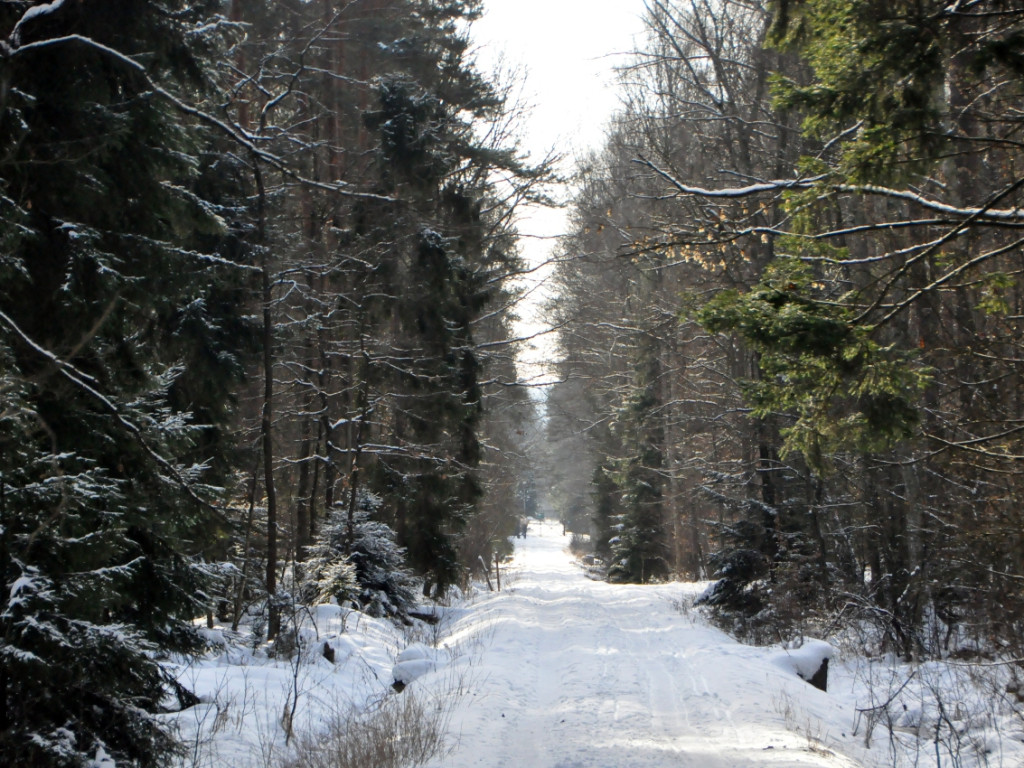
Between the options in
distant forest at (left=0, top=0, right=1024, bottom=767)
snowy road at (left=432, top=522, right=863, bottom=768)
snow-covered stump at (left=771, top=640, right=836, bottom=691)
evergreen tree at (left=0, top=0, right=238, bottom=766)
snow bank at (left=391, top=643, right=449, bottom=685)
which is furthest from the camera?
snow-covered stump at (left=771, top=640, right=836, bottom=691)

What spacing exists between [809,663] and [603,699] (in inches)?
119

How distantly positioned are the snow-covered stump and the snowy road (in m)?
0.24

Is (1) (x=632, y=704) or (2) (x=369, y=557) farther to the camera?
(2) (x=369, y=557)

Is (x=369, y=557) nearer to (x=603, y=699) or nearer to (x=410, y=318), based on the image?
(x=410, y=318)

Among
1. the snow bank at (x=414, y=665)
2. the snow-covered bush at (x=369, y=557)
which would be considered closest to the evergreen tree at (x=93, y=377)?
the snow bank at (x=414, y=665)

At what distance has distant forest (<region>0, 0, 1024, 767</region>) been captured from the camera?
214 inches

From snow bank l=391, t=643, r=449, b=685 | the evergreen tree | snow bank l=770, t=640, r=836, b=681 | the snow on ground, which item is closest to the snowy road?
the snow on ground

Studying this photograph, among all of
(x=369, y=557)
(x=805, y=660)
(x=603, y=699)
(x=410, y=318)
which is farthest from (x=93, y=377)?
(x=410, y=318)

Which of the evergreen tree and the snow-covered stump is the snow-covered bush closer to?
the snow-covered stump

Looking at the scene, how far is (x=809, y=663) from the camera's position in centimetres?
1009

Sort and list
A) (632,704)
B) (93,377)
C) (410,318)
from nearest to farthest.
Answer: (93,377) → (632,704) → (410,318)

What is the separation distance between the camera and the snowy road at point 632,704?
6.81m

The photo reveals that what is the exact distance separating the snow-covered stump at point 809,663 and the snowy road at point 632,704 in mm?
243

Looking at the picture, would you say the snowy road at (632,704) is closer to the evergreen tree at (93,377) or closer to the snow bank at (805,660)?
the snow bank at (805,660)
